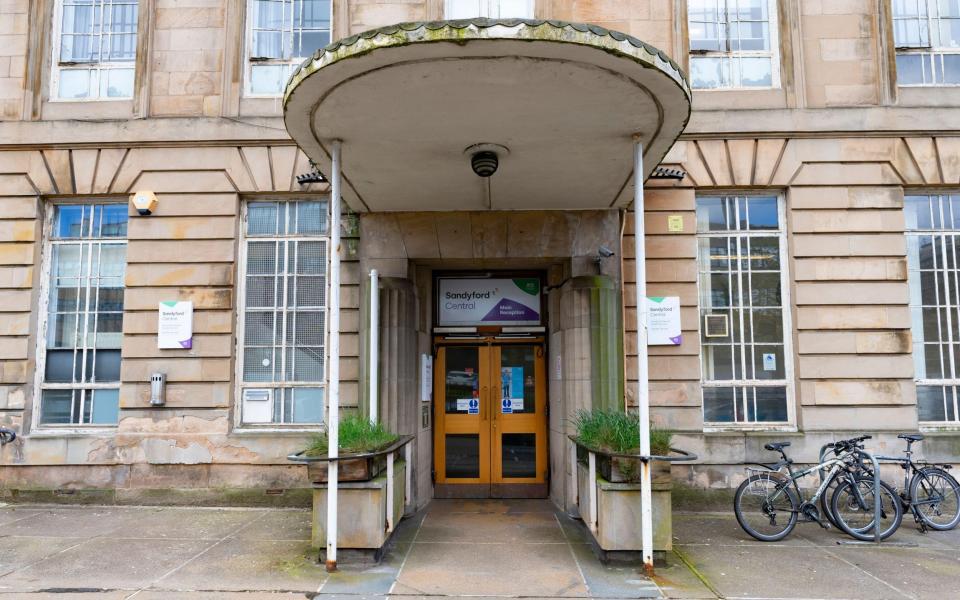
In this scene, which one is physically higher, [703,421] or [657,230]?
[657,230]

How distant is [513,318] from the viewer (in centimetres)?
912

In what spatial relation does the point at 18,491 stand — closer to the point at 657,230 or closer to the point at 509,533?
the point at 509,533

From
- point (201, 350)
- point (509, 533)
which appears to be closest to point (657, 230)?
point (509, 533)

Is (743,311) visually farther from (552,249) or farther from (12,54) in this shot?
(12,54)

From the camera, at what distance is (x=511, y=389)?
9086 mm

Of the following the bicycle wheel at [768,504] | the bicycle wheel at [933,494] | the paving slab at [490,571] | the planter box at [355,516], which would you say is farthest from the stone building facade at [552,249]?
the planter box at [355,516]

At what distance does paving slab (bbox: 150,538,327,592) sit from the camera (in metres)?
5.48

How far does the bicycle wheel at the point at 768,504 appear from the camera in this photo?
6848 millimetres

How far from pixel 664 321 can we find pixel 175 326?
6.33 m

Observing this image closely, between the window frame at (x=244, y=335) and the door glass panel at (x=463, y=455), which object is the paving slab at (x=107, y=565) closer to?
the window frame at (x=244, y=335)

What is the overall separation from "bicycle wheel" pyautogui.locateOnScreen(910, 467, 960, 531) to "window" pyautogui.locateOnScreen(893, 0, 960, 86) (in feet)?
16.8

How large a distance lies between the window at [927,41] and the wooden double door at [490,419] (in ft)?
20.5

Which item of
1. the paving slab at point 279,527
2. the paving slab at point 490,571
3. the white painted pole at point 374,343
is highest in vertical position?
the white painted pole at point 374,343

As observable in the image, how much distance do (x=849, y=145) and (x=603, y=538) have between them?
624 centimetres
